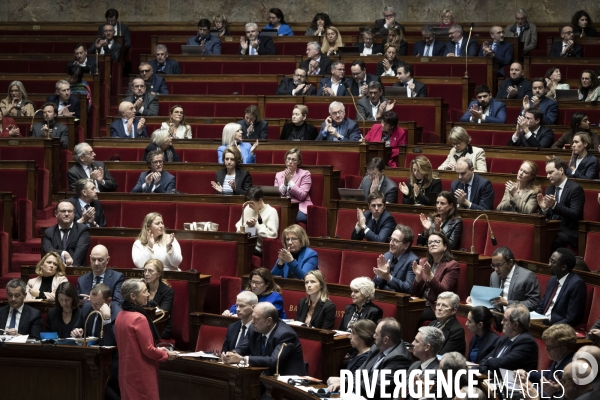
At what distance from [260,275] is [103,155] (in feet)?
6.20

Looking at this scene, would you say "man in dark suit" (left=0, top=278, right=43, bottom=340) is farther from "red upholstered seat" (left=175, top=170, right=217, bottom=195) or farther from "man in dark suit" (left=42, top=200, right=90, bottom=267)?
"red upholstered seat" (left=175, top=170, right=217, bottom=195)

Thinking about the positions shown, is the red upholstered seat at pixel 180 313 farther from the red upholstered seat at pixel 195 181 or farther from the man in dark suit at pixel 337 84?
the man in dark suit at pixel 337 84

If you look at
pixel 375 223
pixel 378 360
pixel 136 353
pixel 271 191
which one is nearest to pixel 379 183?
pixel 375 223

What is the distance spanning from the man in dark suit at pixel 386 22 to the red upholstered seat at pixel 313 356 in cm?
359

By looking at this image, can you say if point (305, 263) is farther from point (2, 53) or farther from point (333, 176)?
point (2, 53)

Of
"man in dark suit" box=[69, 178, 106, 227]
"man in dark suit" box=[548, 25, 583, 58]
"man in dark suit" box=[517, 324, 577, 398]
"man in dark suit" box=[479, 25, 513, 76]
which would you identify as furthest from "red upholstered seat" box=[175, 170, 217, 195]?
"man in dark suit" box=[548, 25, 583, 58]

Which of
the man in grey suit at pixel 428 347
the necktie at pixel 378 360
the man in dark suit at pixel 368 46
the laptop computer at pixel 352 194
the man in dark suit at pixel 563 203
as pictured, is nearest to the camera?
the man in grey suit at pixel 428 347

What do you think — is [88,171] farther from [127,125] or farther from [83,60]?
[83,60]

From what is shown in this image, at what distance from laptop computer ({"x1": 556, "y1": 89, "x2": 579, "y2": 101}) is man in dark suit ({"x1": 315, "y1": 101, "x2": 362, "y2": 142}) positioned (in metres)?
1.12

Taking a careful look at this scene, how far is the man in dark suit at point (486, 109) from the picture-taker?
5.38 metres

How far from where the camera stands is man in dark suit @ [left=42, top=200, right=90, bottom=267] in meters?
4.29

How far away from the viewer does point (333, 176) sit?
4.78 metres

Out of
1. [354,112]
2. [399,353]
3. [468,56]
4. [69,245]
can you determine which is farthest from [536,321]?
[468,56]

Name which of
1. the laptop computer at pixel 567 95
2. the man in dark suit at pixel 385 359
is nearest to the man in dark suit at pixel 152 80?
the laptop computer at pixel 567 95
